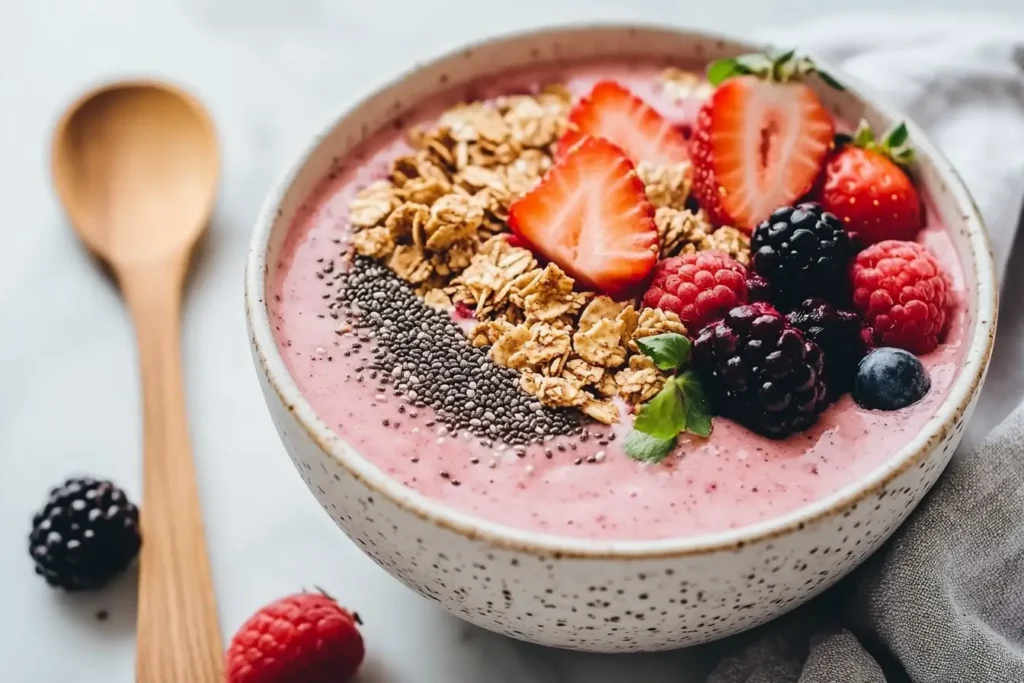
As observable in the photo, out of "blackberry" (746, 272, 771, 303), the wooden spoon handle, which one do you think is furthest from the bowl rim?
the wooden spoon handle

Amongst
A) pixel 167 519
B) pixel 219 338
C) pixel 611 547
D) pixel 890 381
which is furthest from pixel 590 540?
pixel 219 338

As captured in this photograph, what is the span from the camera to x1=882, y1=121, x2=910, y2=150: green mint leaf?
141cm

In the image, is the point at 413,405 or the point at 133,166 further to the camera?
the point at 133,166

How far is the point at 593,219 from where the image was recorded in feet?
4.29

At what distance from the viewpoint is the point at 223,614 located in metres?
1.44

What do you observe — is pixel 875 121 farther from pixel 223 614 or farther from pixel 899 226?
pixel 223 614

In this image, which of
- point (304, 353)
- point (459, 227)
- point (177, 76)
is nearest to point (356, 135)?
point (459, 227)

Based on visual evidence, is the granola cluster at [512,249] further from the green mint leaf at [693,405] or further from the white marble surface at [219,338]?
the white marble surface at [219,338]

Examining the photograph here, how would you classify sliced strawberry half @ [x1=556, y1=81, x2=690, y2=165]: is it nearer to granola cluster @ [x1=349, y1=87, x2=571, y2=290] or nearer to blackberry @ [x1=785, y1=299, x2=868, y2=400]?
granola cluster @ [x1=349, y1=87, x2=571, y2=290]

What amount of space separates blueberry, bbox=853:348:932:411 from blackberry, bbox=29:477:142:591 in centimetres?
90

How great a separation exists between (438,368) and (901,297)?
501 mm

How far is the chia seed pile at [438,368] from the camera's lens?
118 cm

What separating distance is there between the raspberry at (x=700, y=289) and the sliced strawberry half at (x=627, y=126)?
24 centimetres

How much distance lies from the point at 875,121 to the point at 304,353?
78cm
